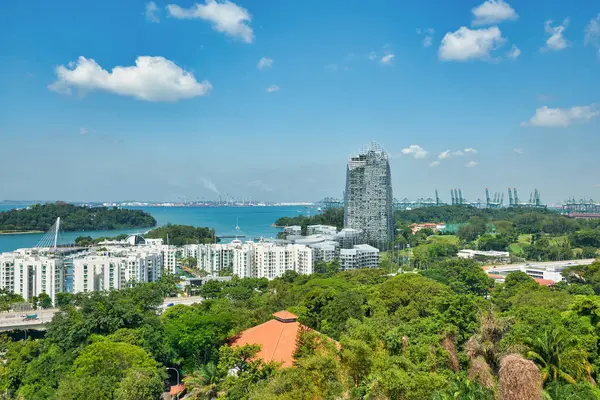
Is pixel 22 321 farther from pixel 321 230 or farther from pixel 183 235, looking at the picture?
pixel 321 230

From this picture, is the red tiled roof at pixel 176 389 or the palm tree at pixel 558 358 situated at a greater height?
the palm tree at pixel 558 358

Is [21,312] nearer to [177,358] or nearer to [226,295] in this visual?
[226,295]

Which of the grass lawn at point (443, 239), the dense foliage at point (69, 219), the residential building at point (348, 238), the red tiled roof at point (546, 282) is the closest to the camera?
the red tiled roof at point (546, 282)

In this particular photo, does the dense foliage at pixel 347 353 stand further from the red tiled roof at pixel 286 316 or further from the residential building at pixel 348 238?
the residential building at pixel 348 238

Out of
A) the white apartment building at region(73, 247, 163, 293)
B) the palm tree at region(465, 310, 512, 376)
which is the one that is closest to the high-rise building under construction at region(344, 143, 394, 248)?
the white apartment building at region(73, 247, 163, 293)

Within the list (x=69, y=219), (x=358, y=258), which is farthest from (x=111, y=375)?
(x=69, y=219)

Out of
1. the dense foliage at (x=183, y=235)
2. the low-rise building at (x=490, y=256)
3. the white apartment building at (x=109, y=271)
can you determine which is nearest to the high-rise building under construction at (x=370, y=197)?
the low-rise building at (x=490, y=256)
